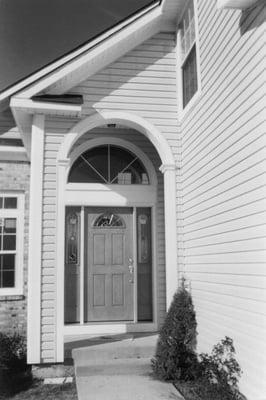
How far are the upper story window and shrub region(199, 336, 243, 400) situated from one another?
3.41 m

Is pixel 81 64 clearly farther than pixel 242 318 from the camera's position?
Yes

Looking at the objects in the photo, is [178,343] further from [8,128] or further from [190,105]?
[8,128]

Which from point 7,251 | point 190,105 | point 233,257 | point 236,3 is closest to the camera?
point 236,3

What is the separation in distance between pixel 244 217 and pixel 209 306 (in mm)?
1501

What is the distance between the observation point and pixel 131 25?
6.38 meters

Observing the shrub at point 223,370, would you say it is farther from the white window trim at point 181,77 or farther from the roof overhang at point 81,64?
the roof overhang at point 81,64

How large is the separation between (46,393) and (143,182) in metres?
3.93

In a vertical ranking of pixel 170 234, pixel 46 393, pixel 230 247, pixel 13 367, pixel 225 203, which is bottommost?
pixel 46 393

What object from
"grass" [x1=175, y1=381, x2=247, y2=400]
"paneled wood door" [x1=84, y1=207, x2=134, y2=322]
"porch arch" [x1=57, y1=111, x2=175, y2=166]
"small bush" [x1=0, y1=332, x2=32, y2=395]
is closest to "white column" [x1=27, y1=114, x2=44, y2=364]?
"small bush" [x1=0, y1=332, x2=32, y2=395]

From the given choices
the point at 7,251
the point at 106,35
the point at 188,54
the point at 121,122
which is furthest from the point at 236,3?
the point at 7,251

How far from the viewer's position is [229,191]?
16.1 feet

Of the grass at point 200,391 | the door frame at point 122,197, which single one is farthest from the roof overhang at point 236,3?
the door frame at point 122,197

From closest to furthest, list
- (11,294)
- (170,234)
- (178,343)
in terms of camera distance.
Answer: (178,343)
(170,234)
(11,294)

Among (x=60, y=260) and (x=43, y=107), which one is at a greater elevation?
(x=43, y=107)
